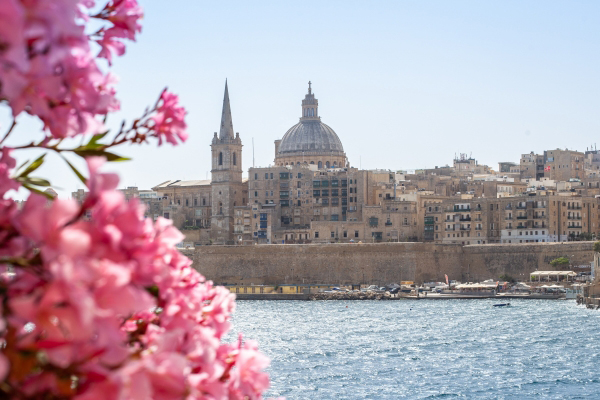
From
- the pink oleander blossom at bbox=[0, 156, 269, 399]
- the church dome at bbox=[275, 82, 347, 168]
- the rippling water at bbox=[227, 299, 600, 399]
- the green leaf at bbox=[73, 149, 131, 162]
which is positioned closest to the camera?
the pink oleander blossom at bbox=[0, 156, 269, 399]

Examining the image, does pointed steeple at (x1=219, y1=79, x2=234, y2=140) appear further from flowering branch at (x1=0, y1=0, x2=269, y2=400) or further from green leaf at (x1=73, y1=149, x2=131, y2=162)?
flowering branch at (x1=0, y1=0, x2=269, y2=400)

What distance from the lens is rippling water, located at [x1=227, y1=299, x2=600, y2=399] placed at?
27250mm

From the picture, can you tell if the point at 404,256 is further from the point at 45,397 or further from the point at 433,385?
the point at 45,397

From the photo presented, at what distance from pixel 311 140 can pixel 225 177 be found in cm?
1651

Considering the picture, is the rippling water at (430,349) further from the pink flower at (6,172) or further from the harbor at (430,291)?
the pink flower at (6,172)

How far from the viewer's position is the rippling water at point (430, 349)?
89.4 ft

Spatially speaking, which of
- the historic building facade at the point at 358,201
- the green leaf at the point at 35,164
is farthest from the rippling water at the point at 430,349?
the green leaf at the point at 35,164

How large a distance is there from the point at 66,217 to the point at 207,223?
83.7 m

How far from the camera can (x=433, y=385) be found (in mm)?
27703

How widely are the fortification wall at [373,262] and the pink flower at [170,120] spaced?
204ft

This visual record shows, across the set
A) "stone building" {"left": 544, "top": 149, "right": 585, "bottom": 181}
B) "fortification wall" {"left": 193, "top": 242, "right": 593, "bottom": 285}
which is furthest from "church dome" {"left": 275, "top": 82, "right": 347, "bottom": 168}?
"fortification wall" {"left": 193, "top": 242, "right": 593, "bottom": 285}

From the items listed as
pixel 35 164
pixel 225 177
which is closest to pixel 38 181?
pixel 35 164

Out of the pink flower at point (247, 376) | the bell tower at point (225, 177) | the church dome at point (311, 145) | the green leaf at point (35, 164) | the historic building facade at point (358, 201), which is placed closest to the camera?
the pink flower at point (247, 376)

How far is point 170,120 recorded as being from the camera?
9.84 ft
